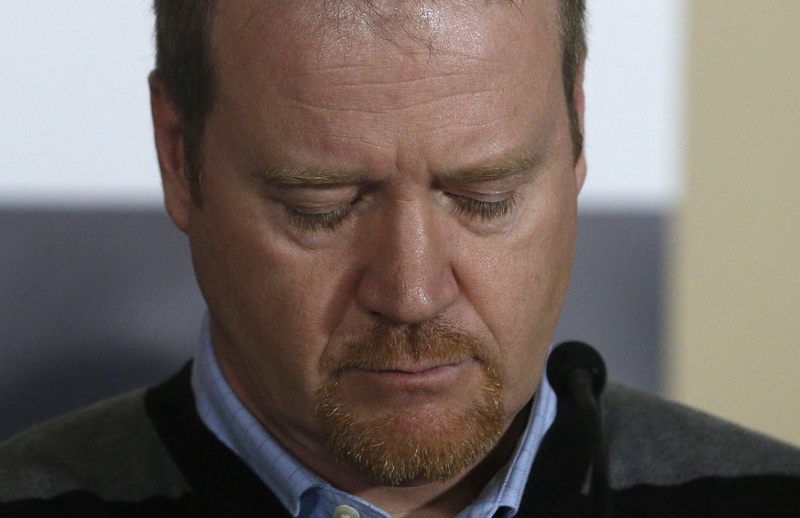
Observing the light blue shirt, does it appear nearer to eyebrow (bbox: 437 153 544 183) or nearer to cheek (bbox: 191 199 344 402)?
cheek (bbox: 191 199 344 402)

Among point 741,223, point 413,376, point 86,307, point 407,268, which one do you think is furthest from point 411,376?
point 741,223

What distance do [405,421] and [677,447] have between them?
419mm

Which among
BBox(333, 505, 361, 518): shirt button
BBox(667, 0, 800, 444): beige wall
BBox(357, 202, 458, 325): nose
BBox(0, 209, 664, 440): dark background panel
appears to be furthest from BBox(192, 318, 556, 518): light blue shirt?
BBox(667, 0, 800, 444): beige wall

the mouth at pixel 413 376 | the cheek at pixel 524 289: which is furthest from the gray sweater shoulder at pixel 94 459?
the cheek at pixel 524 289

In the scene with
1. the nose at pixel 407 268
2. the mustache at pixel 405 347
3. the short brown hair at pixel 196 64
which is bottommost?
the mustache at pixel 405 347

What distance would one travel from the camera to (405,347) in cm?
104

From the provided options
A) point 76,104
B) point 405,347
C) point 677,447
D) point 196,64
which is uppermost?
point 196,64

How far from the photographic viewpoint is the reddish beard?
1.04 metres

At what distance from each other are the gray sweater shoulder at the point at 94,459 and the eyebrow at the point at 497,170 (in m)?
0.45

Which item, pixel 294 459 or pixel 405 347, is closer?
pixel 405 347

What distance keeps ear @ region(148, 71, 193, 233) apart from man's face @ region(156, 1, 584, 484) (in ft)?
0.27

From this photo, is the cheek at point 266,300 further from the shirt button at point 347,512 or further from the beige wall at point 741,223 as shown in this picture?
the beige wall at point 741,223

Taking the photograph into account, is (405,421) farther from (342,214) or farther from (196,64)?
(196,64)

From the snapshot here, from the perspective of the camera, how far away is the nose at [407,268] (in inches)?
40.0
